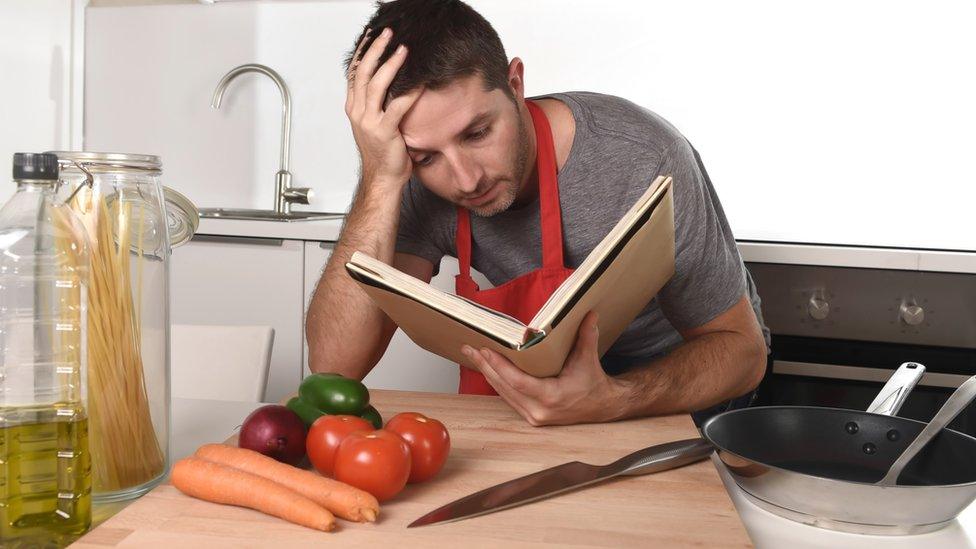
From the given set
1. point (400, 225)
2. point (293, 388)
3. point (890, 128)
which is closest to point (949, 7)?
point (890, 128)

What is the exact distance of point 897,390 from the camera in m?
0.98

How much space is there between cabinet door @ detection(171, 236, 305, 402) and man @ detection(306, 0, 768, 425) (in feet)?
2.55

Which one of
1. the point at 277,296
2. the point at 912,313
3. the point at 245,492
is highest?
the point at 245,492

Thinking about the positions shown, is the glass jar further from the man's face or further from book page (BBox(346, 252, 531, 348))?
the man's face

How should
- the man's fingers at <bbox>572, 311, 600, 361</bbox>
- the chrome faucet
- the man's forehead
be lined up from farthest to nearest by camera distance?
the chrome faucet, the man's forehead, the man's fingers at <bbox>572, 311, 600, 361</bbox>

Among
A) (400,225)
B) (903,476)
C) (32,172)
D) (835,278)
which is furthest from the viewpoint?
(835,278)

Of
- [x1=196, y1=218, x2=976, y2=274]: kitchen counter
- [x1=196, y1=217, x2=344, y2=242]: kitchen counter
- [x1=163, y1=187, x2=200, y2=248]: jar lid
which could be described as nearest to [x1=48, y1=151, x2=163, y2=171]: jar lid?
[x1=163, y1=187, x2=200, y2=248]: jar lid

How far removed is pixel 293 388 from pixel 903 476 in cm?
181

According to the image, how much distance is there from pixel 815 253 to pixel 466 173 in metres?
1.19

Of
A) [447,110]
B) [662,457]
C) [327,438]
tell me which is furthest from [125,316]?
[447,110]

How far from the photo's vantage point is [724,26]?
2697 mm

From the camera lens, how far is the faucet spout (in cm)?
280

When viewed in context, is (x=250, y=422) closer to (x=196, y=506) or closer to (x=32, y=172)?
(x=196, y=506)

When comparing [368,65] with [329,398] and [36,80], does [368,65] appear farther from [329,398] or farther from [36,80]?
[36,80]
